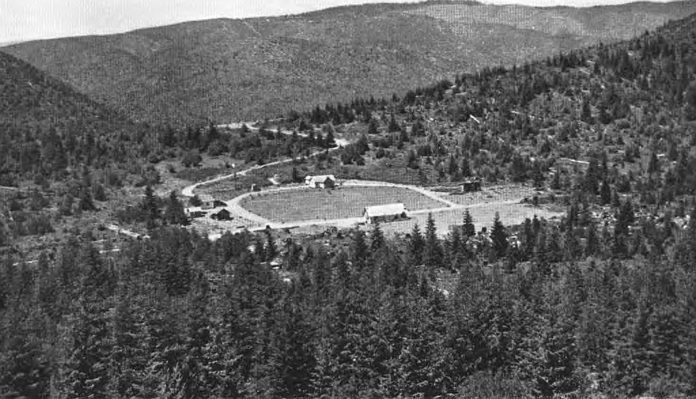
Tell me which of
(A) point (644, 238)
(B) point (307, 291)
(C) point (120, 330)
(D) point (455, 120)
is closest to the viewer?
(C) point (120, 330)

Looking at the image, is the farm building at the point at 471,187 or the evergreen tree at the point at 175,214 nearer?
the evergreen tree at the point at 175,214

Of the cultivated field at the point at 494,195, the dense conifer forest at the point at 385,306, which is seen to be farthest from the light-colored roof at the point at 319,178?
the cultivated field at the point at 494,195

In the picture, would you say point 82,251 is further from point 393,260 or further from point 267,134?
point 267,134

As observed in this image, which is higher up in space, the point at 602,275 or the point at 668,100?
the point at 668,100

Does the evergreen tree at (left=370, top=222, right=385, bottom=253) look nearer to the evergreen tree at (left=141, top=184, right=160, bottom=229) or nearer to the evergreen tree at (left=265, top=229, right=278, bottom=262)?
the evergreen tree at (left=265, top=229, right=278, bottom=262)

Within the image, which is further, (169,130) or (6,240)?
(169,130)

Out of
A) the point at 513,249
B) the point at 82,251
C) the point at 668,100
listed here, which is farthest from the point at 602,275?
the point at 668,100

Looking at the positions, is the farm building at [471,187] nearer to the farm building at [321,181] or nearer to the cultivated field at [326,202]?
the cultivated field at [326,202]
